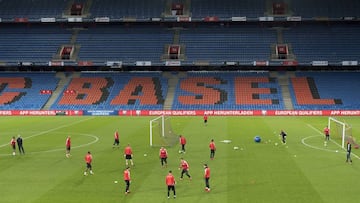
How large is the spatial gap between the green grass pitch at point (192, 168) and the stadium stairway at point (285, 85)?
750 inches

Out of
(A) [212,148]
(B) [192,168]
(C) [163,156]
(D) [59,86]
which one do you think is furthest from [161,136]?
(D) [59,86]

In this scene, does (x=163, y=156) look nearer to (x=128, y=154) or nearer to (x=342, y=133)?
(x=128, y=154)

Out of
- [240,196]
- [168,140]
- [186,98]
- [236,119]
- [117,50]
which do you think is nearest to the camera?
[240,196]

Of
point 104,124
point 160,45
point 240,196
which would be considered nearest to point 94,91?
point 160,45

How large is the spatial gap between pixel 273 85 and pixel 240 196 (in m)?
51.4

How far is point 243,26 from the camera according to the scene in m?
78.4

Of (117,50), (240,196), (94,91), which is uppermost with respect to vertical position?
(117,50)

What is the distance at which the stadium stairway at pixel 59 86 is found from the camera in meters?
66.5

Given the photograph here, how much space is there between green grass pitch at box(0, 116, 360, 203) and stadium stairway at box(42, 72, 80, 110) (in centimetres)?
2200

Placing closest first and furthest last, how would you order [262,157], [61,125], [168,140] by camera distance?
[262,157]
[168,140]
[61,125]

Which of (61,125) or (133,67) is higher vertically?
(133,67)

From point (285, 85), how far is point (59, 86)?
1565 inches

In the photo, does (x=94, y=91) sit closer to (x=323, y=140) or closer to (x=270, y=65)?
(x=270, y=65)

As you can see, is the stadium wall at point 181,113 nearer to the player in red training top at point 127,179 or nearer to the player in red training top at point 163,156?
the player in red training top at point 163,156
